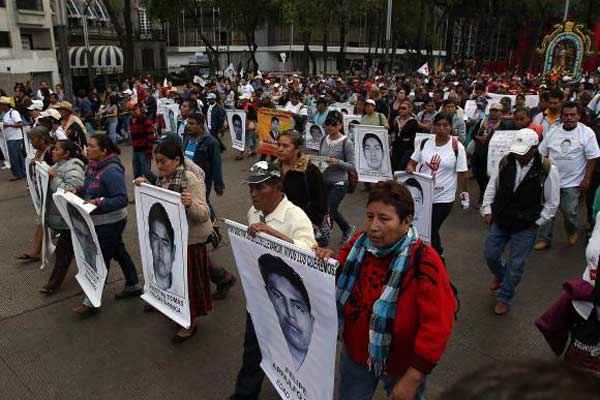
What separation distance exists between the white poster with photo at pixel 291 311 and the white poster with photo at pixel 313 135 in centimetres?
810

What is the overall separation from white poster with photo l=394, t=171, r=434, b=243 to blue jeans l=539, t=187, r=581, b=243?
196 centimetres

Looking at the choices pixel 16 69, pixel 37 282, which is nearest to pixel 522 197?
pixel 37 282

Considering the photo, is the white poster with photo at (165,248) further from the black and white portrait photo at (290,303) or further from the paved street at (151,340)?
the black and white portrait photo at (290,303)

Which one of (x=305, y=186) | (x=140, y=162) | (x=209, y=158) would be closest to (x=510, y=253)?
(x=305, y=186)

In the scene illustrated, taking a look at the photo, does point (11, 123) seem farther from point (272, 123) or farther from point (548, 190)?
point (548, 190)

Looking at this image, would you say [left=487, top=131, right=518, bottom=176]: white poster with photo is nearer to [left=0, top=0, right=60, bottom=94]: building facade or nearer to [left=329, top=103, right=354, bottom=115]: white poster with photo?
[left=329, top=103, right=354, bottom=115]: white poster with photo

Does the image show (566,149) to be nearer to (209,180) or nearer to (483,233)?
(483,233)

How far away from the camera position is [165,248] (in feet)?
13.5

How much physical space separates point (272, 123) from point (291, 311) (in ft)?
29.7

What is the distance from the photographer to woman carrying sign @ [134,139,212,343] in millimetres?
4117

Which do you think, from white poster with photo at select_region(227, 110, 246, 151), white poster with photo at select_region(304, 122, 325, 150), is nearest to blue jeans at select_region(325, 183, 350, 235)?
white poster with photo at select_region(304, 122, 325, 150)

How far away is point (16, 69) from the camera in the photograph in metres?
36.8

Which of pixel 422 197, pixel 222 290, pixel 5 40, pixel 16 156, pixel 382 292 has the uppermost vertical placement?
pixel 5 40

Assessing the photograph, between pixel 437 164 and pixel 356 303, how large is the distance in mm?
3285
